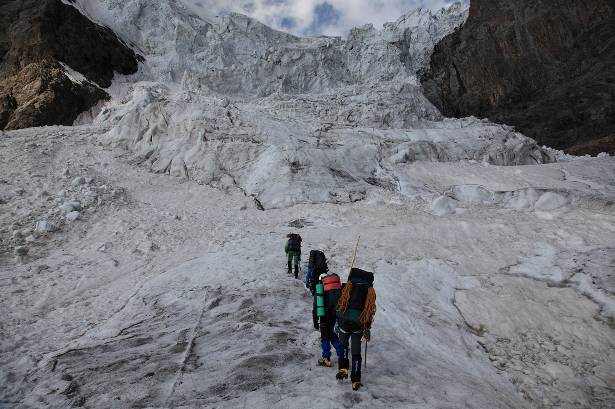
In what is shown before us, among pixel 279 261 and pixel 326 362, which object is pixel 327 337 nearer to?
pixel 326 362

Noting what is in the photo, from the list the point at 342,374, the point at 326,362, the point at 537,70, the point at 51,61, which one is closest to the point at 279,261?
the point at 326,362

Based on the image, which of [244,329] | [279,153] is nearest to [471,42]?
[279,153]

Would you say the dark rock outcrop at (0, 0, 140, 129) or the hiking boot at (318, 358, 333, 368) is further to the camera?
the dark rock outcrop at (0, 0, 140, 129)

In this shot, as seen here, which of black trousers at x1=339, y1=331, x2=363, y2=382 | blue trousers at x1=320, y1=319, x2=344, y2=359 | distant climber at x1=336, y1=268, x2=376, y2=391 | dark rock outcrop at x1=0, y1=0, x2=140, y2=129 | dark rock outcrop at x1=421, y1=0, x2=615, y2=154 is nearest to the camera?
black trousers at x1=339, y1=331, x2=363, y2=382

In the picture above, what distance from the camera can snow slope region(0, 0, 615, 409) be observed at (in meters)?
5.02

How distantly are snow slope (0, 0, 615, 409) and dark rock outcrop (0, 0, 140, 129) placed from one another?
507 inches

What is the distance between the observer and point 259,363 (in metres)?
5.08

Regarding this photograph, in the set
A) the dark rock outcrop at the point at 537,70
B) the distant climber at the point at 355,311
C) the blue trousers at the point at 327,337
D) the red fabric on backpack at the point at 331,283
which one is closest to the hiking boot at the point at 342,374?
the distant climber at the point at 355,311

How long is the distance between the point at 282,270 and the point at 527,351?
508 centimetres

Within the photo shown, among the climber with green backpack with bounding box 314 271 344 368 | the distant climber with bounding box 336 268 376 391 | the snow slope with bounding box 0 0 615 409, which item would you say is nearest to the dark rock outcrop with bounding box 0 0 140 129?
the snow slope with bounding box 0 0 615 409

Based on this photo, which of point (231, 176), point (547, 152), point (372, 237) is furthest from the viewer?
point (547, 152)

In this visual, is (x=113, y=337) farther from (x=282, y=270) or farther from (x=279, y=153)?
(x=279, y=153)

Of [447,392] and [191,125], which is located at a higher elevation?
[191,125]

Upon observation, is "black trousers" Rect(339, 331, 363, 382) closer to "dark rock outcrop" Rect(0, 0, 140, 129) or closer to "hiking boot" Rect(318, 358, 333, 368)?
"hiking boot" Rect(318, 358, 333, 368)
